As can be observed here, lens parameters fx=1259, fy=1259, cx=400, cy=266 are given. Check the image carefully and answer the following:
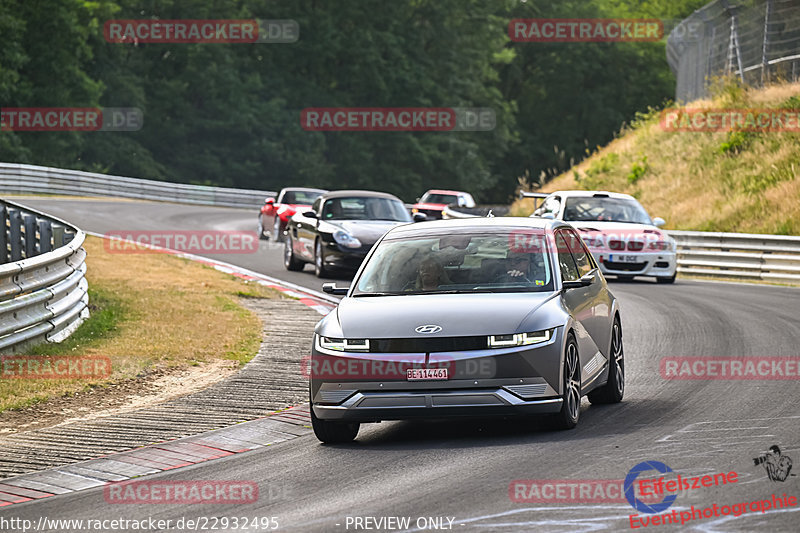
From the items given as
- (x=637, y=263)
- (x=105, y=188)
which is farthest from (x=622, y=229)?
(x=105, y=188)

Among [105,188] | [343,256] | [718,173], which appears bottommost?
[343,256]

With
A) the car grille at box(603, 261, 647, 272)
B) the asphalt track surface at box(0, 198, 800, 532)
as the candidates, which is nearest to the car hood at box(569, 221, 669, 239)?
the car grille at box(603, 261, 647, 272)

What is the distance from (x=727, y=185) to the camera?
3247 centimetres

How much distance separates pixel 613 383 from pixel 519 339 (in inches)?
77.9

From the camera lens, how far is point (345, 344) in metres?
8.57

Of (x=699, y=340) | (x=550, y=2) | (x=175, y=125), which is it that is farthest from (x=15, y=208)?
(x=550, y=2)

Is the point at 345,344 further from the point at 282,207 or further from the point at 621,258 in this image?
the point at 282,207

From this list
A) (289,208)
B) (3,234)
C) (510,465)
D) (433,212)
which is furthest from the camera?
(433,212)

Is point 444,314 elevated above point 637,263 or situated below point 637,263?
above

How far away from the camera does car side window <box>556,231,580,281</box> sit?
9.66 meters

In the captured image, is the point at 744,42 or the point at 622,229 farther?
the point at 744,42

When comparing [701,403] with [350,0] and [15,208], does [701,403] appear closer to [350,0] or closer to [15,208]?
[15,208]

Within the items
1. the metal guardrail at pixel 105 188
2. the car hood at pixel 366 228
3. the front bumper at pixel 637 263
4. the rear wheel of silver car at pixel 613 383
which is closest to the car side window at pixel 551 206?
the front bumper at pixel 637 263

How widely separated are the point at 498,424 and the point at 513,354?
1.07 meters
